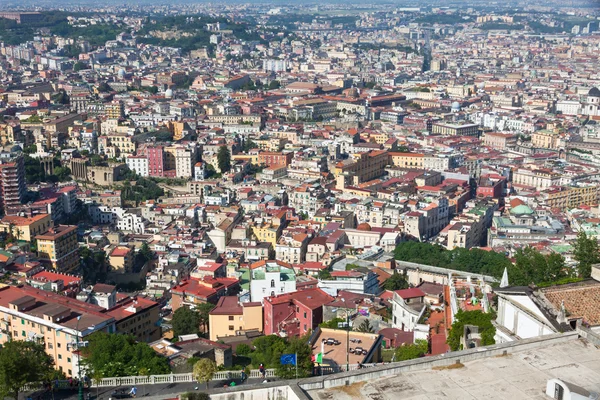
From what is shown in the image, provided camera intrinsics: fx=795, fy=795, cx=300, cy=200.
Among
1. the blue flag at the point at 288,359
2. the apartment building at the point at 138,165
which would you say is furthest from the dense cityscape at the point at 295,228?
the apartment building at the point at 138,165

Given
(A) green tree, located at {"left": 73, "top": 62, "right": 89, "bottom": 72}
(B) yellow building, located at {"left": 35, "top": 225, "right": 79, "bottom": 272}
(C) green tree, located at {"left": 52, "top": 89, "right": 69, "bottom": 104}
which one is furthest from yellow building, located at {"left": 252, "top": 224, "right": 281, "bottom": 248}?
(A) green tree, located at {"left": 73, "top": 62, "right": 89, "bottom": 72}

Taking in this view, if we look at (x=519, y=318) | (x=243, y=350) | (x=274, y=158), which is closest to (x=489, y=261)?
(x=243, y=350)

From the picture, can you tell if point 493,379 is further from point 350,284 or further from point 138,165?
point 138,165

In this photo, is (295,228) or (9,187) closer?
(295,228)

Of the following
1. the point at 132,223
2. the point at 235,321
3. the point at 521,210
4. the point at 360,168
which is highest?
the point at 235,321

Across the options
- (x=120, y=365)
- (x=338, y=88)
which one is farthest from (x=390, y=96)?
(x=120, y=365)

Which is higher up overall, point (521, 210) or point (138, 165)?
point (521, 210)

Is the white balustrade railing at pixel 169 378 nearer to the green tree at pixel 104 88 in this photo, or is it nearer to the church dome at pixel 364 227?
the church dome at pixel 364 227
